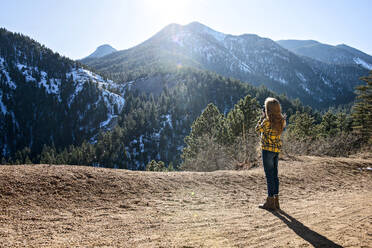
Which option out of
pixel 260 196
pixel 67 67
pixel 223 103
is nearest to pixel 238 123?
pixel 260 196

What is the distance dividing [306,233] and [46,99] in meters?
178

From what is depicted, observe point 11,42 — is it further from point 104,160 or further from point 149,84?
point 104,160

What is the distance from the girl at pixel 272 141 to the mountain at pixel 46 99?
133 m

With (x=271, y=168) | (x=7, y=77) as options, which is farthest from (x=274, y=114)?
(x=7, y=77)

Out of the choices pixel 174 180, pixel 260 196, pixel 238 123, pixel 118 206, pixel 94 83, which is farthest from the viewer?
pixel 94 83

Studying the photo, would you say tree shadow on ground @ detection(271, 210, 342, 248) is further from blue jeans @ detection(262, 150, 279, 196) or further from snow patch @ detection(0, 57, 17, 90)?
snow patch @ detection(0, 57, 17, 90)

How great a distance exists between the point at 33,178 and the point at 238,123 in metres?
20.3

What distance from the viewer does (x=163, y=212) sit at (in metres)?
3.98

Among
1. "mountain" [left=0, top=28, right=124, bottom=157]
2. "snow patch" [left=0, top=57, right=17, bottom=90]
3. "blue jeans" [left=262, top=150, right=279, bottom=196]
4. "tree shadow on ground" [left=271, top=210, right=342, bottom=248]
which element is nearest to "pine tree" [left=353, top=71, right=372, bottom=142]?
"blue jeans" [left=262, top=150, right=279, bottom=196]

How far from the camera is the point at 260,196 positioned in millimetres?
5418

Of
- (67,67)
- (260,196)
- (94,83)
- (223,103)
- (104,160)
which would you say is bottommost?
(104,160)

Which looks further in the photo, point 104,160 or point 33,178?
point 104,160

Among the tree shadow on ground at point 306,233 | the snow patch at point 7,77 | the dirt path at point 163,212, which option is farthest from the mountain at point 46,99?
the tree shadow on ground at point 306,233

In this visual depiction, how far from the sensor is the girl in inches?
164
